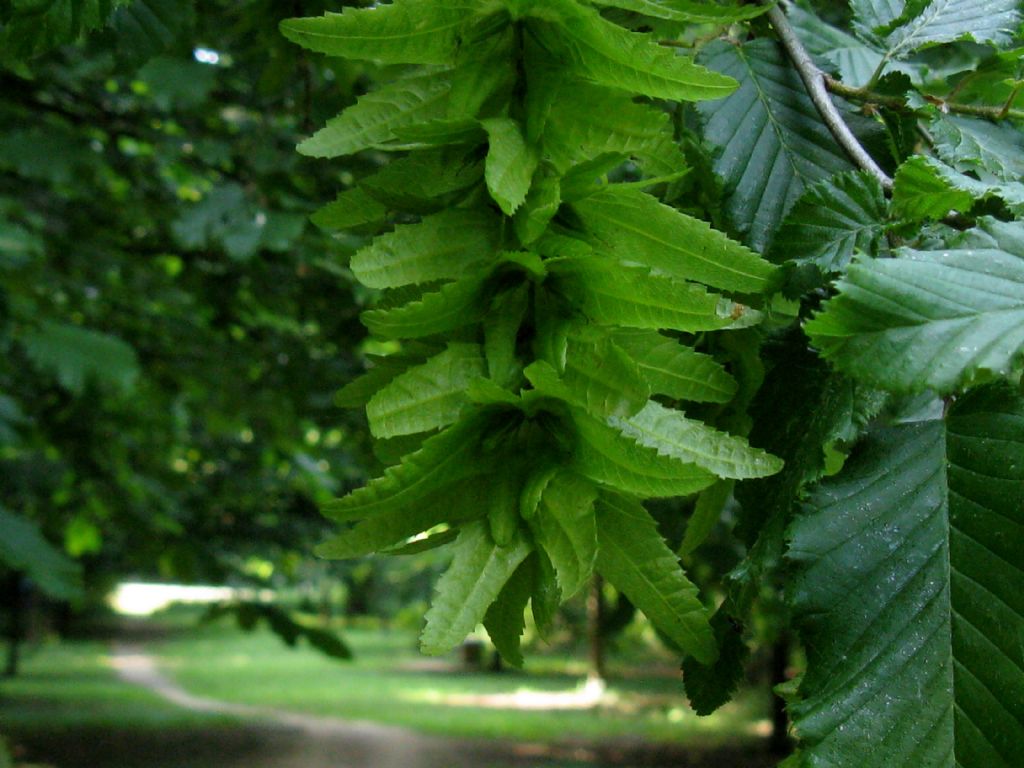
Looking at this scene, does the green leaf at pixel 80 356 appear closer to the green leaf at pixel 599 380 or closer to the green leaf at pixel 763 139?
the green leaf at pixel 763 139

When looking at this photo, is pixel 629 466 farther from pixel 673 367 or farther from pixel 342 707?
pixel 342 707

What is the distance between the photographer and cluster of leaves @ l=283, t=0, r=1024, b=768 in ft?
2.74

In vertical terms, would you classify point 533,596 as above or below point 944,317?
below

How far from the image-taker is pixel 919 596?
2.90 ft

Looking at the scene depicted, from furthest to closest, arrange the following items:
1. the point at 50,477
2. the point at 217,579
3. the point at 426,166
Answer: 1. the point at 217,579
2. the point at 50,477
3. the point at 426,166

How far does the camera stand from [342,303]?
4648mm

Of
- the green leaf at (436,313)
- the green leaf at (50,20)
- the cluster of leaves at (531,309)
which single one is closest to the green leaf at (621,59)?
the cluster of leaves at (531,309)

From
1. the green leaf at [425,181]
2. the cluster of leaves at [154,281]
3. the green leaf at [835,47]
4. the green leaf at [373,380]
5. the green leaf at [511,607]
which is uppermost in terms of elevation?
the cluster of leaves at [154,281]

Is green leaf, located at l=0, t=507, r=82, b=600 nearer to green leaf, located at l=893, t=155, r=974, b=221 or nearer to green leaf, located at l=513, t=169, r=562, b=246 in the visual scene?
green leaf, located at l=513, t=169, r=562, b=246

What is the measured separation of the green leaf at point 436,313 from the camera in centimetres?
85

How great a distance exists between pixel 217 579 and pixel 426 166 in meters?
6.58

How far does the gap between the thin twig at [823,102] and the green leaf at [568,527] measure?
0.45 meters

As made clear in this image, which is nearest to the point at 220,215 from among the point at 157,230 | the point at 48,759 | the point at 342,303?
the point at 342,303

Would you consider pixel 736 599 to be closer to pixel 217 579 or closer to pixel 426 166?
pixel 426 166
